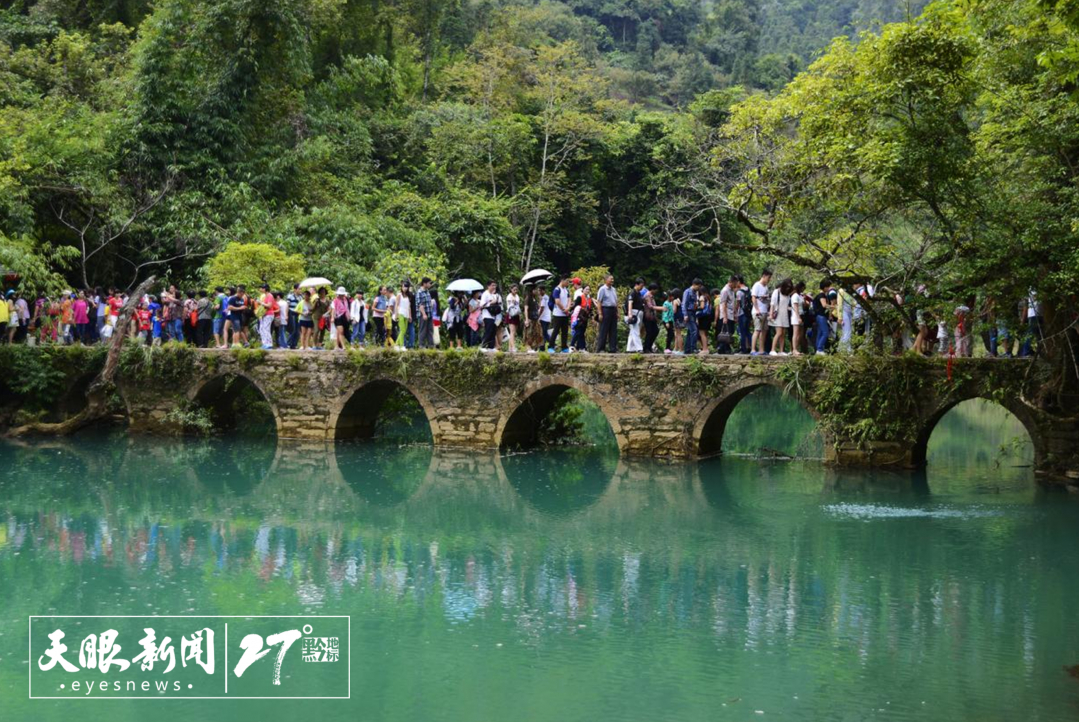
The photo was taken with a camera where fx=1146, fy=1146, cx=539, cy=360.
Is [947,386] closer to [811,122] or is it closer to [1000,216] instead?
[1000,216]

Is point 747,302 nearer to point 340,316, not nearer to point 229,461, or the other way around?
point 340,316

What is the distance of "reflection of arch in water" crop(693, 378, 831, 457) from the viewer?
17.9m

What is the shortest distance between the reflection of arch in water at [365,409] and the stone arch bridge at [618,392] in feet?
0.11

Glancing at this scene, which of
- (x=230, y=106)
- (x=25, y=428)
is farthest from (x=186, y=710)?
(x=230, y=106)

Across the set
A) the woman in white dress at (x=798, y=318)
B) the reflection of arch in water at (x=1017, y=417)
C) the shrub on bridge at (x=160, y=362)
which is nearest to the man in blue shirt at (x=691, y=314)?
the woman in white dress at (x=798, y=318)

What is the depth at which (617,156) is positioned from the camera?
34656mm

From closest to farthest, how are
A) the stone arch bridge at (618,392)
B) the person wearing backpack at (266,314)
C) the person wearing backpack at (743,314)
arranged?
the stone arch bridge at (618,392) → the person wearing backpack at (743,314) → the person wearing backpack at (266,314)

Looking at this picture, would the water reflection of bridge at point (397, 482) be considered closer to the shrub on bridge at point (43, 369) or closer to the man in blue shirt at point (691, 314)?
the shrub on bridge at point (43, 369)

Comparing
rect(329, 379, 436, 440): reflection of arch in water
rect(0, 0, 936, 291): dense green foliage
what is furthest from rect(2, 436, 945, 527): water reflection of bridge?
rect(0, 0, 936, 291): dense green foliage

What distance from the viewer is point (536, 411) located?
68.6ft

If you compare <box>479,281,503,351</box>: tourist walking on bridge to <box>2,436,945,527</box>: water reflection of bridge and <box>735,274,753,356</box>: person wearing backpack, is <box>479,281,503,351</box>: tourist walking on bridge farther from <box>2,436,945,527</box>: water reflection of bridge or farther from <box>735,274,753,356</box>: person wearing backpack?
<box>735,274,753,356</box>: person wearing backpack

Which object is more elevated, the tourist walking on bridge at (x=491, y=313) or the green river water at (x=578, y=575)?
the tourist walking on bridge at (x=491, y=313)

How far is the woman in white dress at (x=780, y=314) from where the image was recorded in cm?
1797

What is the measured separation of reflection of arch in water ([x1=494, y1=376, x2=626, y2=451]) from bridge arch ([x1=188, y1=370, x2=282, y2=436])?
14.8 feet
